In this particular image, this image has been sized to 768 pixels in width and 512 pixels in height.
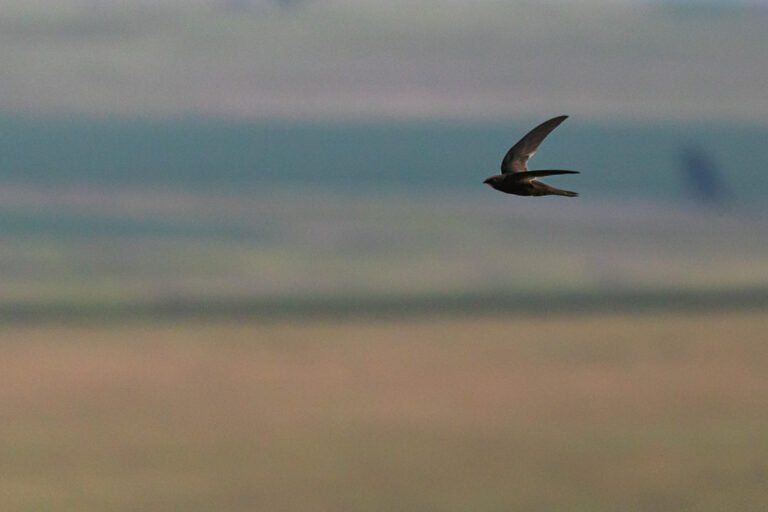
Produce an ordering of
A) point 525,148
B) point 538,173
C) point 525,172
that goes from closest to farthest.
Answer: point 538,173 → point 525,172 → point 525,148

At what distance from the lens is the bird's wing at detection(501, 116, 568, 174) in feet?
56.2

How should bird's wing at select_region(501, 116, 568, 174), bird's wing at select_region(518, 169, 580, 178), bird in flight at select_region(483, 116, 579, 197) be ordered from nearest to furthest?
1. bird's wing at select_region(518, 169, 580, 178)
2. bird in flight at select_region(483, 116, 579, 197)
3. bird's wing at select_region(501, 116, 568, 174)

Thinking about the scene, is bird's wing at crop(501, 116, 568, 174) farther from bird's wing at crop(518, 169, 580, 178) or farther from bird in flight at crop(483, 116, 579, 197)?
bird's wing at crop(518, 169, 580, 178)

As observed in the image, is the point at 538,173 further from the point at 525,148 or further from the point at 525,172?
the point at 525,148

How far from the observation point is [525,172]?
16453mm

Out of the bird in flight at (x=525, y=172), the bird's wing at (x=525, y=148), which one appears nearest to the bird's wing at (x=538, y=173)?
the bird in flight at (x=525, y=172)

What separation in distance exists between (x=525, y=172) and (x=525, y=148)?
1001 millimetres

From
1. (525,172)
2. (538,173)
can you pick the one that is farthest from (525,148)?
(538,173)

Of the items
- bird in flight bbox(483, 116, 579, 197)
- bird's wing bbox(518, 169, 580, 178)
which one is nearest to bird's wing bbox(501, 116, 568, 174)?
bird in flight bbox(483, 116, 579, 197)

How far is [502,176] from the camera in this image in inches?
658

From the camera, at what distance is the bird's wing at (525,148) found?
1714cm

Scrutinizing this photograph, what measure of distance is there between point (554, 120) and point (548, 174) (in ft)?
5.68

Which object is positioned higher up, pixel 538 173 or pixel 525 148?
pixel 525 148

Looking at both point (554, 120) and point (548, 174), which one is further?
point (554, 120)
